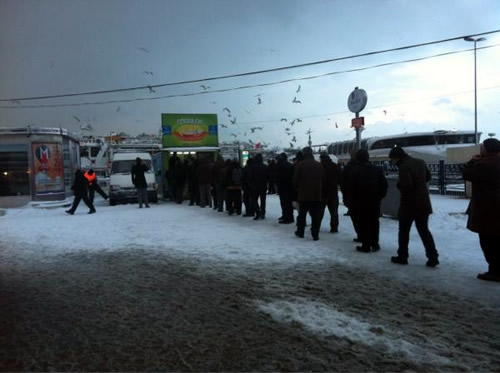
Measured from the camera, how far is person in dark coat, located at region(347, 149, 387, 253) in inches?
293

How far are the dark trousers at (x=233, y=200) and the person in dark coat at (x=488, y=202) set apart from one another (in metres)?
8.34

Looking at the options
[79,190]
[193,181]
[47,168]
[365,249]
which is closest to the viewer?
[365,249]

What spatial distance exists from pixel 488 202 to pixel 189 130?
49.9 feet

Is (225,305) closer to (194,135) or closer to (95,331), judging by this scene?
(95,331)

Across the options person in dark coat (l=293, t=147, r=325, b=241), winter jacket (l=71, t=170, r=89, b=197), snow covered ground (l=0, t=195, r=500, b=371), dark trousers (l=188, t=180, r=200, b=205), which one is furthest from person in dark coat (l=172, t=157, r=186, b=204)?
person in dark coat (l=293, t=147, r=325, b=241)

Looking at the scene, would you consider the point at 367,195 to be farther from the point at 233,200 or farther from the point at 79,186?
the point at 79,186

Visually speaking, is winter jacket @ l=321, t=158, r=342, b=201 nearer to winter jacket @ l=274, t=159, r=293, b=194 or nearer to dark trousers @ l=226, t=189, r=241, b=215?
winter jacket @ l=274, t=159, r=293, b=194

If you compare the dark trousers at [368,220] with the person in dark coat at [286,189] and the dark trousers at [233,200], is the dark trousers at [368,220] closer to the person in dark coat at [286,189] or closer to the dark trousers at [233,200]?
the person in dark coat at [286,189]

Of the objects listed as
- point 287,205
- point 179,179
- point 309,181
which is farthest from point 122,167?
point 309,181

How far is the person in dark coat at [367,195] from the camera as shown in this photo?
7.45 m

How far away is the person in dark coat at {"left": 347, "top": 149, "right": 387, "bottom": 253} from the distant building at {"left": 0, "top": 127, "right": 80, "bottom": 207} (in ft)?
51.6

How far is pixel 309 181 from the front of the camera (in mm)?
8758

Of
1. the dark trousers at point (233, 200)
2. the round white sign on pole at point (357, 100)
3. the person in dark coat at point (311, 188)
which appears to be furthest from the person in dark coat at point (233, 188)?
the person in dark coat at point (311, 188)

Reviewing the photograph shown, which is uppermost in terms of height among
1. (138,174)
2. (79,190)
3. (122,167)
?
(122,167)
